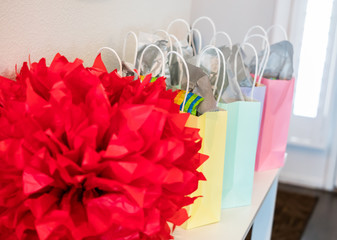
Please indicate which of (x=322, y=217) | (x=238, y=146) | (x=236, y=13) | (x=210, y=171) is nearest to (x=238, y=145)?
(x=238, y=146)

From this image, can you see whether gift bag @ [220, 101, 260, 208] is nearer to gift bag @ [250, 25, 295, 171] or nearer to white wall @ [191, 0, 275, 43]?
gift bag @ [250, 25, 295, 171]

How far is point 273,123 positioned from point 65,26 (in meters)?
0.75

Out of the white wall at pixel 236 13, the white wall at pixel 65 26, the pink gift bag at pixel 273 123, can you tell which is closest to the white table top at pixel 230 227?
the pink gift bag at pixel 273 123

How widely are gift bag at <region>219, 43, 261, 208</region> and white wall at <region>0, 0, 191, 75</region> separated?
1.09 feet

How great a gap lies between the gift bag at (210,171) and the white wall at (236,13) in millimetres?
1670

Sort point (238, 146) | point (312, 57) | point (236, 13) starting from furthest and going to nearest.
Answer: point (312, 57)
point (236, 13)
point (238, 146)

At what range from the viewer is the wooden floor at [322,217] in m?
2.47

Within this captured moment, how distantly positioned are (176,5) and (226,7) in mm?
998

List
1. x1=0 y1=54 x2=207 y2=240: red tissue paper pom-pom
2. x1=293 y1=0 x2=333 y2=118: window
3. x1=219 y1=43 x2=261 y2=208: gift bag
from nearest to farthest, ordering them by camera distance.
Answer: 1. x1=0 y1=54 x2=207 y2=240: red tissue paper pom-pom
2. x1=219 y1=43 x2=261 y2=208: gift bag
3. x1=293 y1=0 x2=333 y2=118: window

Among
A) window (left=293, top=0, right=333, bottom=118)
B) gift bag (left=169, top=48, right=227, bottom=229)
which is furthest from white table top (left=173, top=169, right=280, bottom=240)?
window (left=293, top=0, right=333, bottom=118)

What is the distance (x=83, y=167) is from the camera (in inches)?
22.3

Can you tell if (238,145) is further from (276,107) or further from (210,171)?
(276,107)

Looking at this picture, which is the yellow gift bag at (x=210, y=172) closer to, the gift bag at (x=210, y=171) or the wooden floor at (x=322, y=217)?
the gift bag at (x=210, y=171)

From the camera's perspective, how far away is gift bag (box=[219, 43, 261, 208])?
40.4 inches
